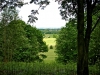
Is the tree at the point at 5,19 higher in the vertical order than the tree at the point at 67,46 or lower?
higher

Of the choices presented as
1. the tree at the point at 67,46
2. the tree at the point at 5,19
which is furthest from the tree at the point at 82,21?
the tree at the point at 67,46

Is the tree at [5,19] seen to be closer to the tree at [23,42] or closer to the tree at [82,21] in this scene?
the tree at [23,42]

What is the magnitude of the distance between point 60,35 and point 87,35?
40.1 metres

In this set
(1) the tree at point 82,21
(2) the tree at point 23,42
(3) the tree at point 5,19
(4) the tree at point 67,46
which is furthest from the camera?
(4) the tree at point 67,46

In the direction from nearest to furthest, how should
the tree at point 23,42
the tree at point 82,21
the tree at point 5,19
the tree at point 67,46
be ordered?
the tree at point 82,21 → the tree at point 5,19 → the tree at point 23,42 → the tree at point 67,46

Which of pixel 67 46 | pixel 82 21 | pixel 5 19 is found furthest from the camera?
pixel 67 46

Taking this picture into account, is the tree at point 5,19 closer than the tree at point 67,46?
Yes

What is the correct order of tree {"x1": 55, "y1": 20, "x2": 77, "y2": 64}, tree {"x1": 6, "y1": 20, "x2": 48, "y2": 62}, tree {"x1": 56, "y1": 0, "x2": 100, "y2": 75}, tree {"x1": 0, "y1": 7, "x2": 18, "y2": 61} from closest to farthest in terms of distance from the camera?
1. tree {"x1": 56, "y1": 0, "x2": 100, "y2": 75}
2. tree {"x1": 0, "y1": 7, "x2": 18, "y2": 61}
3. tree {"x1": 6, "y1": 20, "x2": 48, "y2": 62}
4. tree {"x1": 55, "y1": 20, "x2": 77, "y2": 64}

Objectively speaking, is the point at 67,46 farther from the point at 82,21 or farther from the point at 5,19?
the point at 82,21

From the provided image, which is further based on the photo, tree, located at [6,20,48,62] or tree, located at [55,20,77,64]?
tree, located at [55,20,77,64]

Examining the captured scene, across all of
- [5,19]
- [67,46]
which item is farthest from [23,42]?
[67,46]

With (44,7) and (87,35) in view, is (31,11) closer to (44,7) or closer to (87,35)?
(44,7)

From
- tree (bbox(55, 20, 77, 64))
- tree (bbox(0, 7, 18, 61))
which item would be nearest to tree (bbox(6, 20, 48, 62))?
tree (bbox(0, 7, 18, 61))

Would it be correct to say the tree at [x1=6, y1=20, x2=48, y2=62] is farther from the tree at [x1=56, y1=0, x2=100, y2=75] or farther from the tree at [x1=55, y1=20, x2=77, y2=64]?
the tree at [x1=56, y1=0, x2=100, y2=75]
